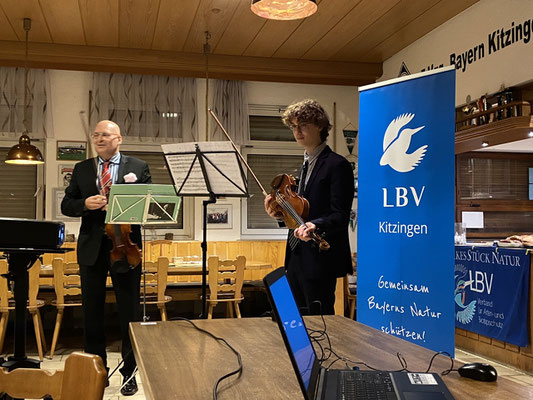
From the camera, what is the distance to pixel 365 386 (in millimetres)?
1277

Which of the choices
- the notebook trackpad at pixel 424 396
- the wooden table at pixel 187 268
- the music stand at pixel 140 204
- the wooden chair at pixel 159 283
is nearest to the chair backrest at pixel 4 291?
the wooden chair at pixel 159 283

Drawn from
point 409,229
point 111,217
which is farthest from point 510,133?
point 111,217

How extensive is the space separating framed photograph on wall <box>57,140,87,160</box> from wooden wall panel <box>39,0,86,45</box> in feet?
4.22

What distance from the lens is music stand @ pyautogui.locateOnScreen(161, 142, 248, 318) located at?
3309mm

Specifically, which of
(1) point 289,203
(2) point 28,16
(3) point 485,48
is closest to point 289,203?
(1) point 289,203

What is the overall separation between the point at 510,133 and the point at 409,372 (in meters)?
4.14

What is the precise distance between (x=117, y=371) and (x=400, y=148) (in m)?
2.85

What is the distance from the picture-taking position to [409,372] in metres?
1.38

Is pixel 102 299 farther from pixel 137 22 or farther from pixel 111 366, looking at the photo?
pixel 137 22

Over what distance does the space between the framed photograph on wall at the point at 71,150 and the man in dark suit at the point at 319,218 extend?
4.88 metres

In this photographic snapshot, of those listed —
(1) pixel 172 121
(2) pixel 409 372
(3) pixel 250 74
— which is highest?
(3) pixel 250 74

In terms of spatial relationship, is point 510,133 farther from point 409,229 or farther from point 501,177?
point 501,177

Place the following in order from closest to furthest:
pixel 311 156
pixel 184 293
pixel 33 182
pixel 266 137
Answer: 1. pixel 311 156
2. pixel 184 293
3. pixel 33 182
4. pixel 266 137

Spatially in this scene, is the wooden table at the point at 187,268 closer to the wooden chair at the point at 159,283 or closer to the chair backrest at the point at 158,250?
the wooden chair at the point at 159,283
